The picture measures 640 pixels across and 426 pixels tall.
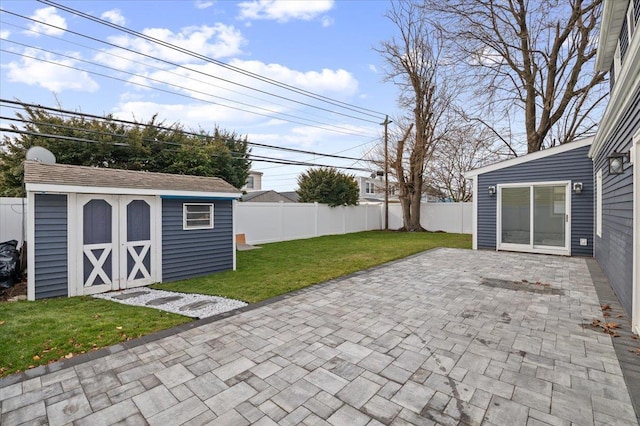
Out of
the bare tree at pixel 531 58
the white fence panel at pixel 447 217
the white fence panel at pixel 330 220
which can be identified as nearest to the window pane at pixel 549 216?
the bare tree at pixel 531 58

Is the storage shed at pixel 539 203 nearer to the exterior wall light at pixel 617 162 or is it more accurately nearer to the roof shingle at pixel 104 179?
the exterior wall light at pixel 617 162

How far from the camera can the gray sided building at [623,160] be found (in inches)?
131

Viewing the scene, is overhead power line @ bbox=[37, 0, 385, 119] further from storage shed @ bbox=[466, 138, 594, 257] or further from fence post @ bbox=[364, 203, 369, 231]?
storage shed @ bbox=[466, 138, 594, 257]

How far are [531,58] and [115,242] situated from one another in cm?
1564

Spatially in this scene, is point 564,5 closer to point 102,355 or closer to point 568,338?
point 568,338

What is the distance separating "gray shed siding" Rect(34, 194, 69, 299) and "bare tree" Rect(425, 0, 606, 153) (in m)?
14.9

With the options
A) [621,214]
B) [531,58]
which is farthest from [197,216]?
[531,58]

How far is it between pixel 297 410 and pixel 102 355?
2.14 m

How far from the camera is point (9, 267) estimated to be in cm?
550

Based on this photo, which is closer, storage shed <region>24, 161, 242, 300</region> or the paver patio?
the paver patio

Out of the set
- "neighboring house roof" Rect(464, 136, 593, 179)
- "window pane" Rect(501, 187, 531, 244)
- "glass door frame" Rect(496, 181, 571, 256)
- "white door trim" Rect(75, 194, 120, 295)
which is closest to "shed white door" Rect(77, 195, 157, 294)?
"white door trim" Rect(75, 194, 120, 295)

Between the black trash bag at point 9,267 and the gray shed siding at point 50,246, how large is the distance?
1273 millimetres

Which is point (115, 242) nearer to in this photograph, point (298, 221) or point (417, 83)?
point (298, 221)

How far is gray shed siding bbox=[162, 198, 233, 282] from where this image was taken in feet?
19.9
